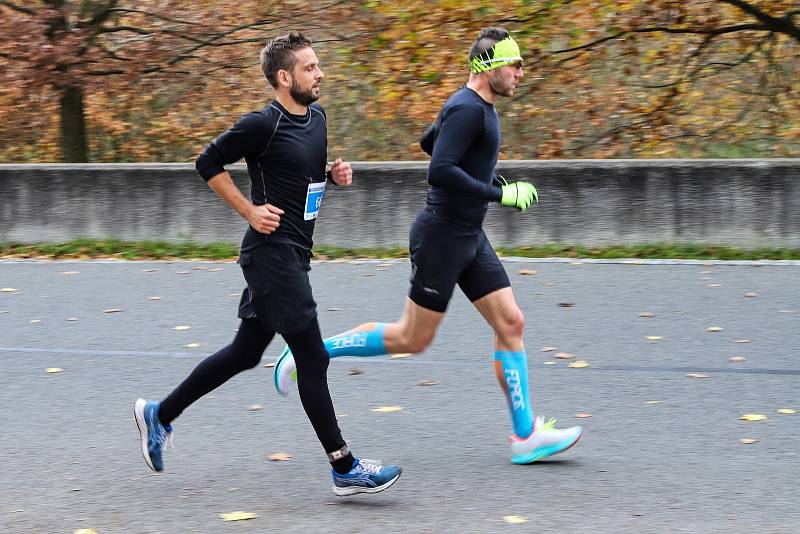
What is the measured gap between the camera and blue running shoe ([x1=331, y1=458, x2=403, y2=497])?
471cm

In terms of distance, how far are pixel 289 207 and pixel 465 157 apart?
34.7 inches

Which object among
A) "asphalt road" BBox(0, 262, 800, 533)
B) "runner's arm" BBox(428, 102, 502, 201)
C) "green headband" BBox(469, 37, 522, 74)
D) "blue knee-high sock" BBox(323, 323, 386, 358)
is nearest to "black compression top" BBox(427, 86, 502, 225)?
"runner's arm" BBox(428, 102, 502, 201)

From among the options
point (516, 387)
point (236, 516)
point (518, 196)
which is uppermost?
point (518, 196)

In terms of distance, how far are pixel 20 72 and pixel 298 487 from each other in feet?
39.0

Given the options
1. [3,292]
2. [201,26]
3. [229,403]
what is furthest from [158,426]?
[201,26]

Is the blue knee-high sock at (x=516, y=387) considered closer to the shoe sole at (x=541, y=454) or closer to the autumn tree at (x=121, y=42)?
the shoe sole at (x=541, y=454)

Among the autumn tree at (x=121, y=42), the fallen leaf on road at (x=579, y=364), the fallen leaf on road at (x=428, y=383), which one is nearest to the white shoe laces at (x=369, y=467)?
the fallen leaf on road at (x=428, y=383)

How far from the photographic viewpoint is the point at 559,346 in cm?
762

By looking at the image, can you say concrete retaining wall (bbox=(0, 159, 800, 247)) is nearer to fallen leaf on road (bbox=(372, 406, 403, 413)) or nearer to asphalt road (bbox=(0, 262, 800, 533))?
asphalt road (bbox=(0, 262, 800, 533))

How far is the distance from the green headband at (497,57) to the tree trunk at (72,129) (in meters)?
12.3

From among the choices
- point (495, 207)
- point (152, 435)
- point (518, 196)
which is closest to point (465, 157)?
point (518, 196)

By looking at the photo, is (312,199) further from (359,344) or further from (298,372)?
(359,344)

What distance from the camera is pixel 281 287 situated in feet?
15.2

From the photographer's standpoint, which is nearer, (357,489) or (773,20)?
(357,489)
